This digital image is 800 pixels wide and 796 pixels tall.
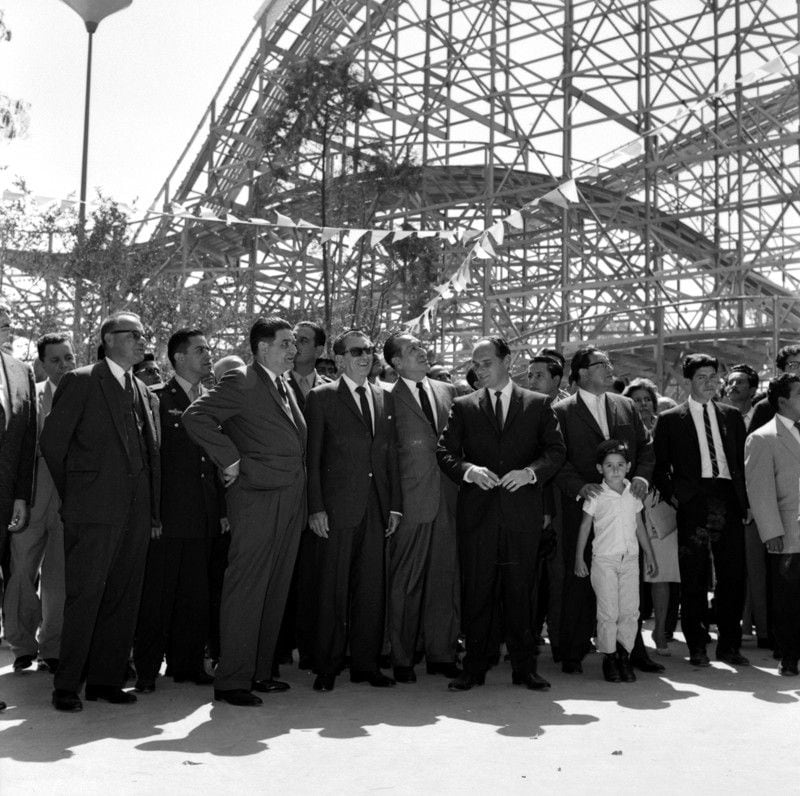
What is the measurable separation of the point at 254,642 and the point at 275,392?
1130 mm

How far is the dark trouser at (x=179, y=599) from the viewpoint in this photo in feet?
18.5

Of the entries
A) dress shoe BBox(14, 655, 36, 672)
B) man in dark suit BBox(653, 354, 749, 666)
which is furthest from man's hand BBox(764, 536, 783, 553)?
dress shoe BBox(14, 655, 36, 672)

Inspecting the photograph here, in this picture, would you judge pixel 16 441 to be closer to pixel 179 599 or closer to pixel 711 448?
pixel 179 599

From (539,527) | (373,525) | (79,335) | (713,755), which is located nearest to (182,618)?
(373,525)

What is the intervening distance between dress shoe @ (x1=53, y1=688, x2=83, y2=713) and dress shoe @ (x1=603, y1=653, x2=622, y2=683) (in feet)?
8.25

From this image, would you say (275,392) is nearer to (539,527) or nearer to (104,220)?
(539,527)

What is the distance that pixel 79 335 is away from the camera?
14.3 meters

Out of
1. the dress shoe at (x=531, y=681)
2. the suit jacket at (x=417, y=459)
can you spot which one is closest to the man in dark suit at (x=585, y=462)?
the dress shoe at (x=531, y=681)

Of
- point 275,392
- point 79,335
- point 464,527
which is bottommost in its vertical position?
point 464,527

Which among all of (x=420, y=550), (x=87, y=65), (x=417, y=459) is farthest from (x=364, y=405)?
(x=87, y=65)

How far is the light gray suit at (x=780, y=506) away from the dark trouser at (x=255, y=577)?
8.24 ft

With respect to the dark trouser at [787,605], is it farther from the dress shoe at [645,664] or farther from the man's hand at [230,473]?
the man's hand at [230,473]

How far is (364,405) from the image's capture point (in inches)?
231

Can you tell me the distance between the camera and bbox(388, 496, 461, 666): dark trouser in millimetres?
5934
